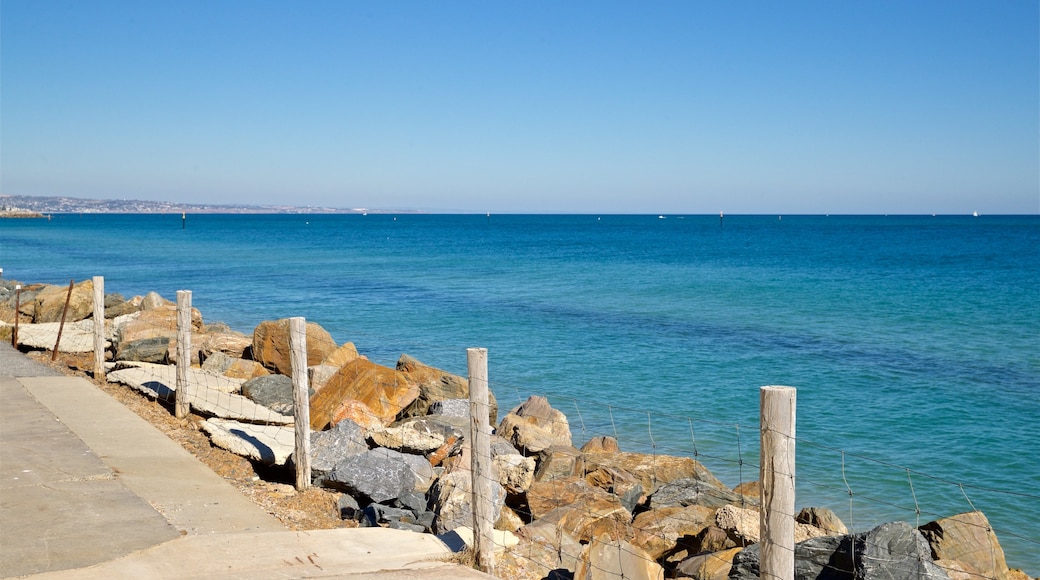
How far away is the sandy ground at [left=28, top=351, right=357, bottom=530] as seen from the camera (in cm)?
788

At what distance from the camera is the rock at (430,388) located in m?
12.5

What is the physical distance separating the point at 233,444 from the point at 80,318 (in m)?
13.0

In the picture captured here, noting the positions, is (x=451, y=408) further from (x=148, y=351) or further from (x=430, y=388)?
(x=148, y=351)

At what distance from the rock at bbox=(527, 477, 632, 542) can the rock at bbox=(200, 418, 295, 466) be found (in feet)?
8.82

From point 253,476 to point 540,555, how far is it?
3534mm

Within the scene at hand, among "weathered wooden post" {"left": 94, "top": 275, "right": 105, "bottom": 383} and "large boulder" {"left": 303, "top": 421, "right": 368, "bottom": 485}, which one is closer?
"large boulder" {"left": 303, "top": 421, "right": 368, "bottom": 485}

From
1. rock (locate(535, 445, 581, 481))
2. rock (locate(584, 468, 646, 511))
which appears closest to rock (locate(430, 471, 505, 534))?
rock (locate(535, 445, 581, 481))

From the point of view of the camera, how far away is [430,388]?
12.8 meters

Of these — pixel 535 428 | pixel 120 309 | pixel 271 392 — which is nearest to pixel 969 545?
pixel 535 428

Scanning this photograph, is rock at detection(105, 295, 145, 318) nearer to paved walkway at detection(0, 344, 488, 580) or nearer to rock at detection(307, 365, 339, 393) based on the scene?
rock at detection(307, 365, 339, 393)

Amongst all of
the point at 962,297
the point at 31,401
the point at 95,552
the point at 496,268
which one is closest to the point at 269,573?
the point at 95,552

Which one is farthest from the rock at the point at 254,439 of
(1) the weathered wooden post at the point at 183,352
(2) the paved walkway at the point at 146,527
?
(1) the weathered wooden post at the point at 183,352

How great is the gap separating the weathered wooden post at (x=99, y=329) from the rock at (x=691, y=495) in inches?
350

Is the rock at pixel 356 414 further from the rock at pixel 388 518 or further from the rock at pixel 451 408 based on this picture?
the rock at pixel 388 518
